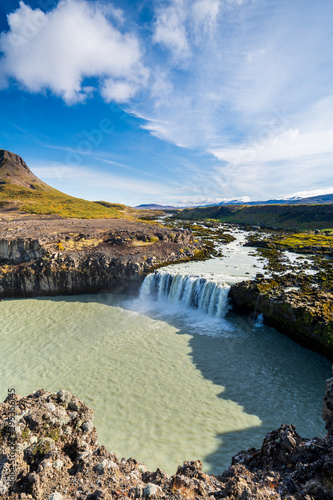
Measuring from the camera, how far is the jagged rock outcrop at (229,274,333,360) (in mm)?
21109

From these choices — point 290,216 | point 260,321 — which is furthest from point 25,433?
point 290,216

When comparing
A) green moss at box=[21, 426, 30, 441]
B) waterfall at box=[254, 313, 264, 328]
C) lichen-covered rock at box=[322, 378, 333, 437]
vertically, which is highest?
lichen-covered rock at box=[322, 378, 333, 437]

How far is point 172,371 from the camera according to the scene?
19438mm

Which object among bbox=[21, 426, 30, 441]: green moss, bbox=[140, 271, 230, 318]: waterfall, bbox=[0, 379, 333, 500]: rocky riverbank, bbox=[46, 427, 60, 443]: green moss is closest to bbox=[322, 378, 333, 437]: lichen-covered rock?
bbox=[0, 379, 333, 500]: rocky riverbank

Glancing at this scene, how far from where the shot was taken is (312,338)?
21.6 metres

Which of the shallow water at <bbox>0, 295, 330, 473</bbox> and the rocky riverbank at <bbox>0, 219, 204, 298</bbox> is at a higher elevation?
the rocky riverbank at <bbox>0, 219, 204, 298</bbox>

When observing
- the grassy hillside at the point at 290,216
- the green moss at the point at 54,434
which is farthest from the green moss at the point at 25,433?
the grassy hillside at the point at 290,216

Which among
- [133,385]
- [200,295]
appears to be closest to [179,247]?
[200,295]

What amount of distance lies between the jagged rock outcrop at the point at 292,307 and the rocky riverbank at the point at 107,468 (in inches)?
627

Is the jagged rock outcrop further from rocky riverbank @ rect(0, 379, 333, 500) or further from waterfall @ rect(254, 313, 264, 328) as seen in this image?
rocky riverbank @ rect(0, 379, 333, 500)

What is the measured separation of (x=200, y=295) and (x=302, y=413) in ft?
58.9

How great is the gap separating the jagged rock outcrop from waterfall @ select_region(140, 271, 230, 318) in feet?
6.19

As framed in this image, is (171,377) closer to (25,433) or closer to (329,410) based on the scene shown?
(329,410)

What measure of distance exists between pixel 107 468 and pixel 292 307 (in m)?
22.9
